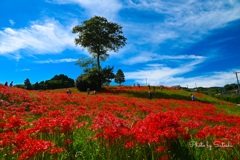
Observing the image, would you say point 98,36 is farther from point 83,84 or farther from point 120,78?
point 120,78

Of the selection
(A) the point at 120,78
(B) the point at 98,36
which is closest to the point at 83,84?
(B) the point at 98,36

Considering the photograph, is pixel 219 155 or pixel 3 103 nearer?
pixel 219 155

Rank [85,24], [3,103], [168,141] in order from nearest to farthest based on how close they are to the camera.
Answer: [168,141] < [3,103] < [85,24]

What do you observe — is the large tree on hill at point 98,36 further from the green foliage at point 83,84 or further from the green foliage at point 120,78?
the green foliage at point 120,78

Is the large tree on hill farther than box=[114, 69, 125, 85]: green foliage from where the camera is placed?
No

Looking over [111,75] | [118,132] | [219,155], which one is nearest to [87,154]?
[118,132]

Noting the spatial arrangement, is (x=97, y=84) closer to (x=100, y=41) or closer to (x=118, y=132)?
(x=100, y=41)

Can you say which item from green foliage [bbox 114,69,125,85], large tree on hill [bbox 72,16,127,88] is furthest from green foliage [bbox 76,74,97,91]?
green foliage [bbox 114,69,125,85]

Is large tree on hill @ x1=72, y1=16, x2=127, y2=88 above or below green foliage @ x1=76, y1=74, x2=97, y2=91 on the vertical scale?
above

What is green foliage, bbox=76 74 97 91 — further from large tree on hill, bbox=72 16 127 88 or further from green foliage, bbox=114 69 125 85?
green foliage, bbox=114 69 125 85

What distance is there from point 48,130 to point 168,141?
9.66 feet

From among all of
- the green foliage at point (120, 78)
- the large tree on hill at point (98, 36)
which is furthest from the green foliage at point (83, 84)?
the green foliage at point (120, 78)

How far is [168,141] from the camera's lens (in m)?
6.27

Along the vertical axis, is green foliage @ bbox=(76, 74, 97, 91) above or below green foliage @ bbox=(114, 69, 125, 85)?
below
